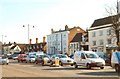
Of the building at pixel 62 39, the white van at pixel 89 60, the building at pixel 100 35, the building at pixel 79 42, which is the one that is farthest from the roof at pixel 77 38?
the white van at pixel 89 60

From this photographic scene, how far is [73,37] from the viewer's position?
110m

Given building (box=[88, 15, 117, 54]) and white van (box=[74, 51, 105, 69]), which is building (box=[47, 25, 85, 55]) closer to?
building (box=[88, 15, 117, 54])

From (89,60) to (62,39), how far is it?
78.4 meters

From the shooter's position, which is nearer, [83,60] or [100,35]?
[83,60]

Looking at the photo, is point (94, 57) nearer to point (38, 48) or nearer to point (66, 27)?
point (66, 27)

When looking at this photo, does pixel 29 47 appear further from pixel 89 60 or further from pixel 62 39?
pixel 89 60

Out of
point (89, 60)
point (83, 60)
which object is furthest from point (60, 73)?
point (83, 60)

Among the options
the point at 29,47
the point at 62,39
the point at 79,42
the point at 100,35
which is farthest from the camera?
the point at 29,47

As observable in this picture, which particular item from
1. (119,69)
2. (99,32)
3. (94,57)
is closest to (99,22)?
(99,32)

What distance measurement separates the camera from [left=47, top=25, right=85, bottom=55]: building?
10938 centimetres

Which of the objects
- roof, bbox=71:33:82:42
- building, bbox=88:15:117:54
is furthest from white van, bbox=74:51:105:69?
roof, bbox=71:33:82:42

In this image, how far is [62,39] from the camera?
114m

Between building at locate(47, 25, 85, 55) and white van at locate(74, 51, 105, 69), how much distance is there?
70.6m

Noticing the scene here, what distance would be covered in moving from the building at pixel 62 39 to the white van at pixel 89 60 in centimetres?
7059
